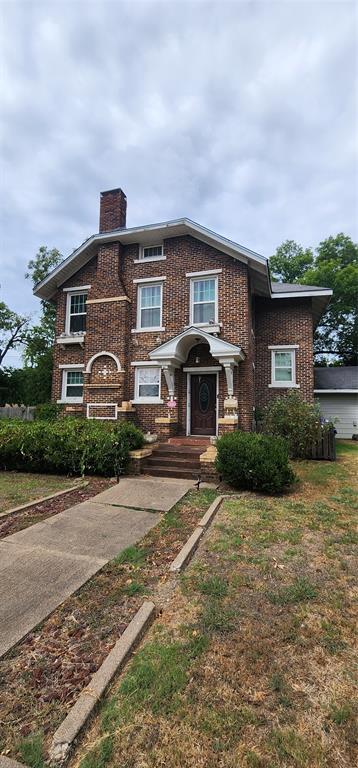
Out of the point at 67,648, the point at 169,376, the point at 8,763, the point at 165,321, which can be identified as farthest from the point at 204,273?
the point at 8,763

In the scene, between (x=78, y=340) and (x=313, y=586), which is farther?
(x=78, y=340)

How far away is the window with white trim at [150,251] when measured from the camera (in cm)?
1212

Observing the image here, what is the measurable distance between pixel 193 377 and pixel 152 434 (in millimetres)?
2323

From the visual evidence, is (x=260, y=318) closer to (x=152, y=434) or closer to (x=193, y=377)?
(x=193, y=377)

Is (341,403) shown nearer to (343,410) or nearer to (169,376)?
(343,410)

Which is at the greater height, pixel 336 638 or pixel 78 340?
pixel 78 340

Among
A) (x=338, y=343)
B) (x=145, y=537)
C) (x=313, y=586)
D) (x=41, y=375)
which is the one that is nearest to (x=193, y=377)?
(x=145, y=537)

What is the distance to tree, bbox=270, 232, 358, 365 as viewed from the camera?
26312mm

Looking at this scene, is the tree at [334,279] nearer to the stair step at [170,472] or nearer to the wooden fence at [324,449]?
the wooden fence at [324,449]

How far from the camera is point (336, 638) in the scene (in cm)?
269

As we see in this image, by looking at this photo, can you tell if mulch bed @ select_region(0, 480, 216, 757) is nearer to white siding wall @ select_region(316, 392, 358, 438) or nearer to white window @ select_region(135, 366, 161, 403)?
white window @ select_region(135, 366, 161, 403)

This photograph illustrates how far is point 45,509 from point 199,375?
675 cm

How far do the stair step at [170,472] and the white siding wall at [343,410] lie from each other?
1318cm

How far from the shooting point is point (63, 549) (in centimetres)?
429
